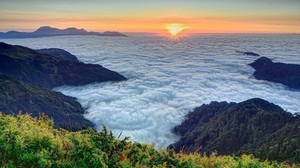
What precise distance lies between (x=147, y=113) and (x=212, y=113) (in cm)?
3377

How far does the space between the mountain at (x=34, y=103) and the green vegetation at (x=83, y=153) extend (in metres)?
76.0

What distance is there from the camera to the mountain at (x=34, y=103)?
88562 millimetres

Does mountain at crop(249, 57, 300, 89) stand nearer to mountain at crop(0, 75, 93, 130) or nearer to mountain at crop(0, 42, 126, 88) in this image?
mountain at crop(0, 42, 126, 88)

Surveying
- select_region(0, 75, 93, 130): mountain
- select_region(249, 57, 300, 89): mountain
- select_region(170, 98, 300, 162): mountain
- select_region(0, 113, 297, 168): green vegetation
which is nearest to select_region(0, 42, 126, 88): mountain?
select_region(0, 75, 93, 130): mountain

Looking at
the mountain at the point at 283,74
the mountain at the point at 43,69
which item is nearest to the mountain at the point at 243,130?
the mountain at the point at 43,69

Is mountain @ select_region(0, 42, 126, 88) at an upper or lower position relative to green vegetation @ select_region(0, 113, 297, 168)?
lower

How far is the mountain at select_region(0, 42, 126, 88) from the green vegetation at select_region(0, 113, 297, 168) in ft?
416

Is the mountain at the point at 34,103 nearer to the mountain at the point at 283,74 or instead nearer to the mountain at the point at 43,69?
the mountain at the point at 43,69

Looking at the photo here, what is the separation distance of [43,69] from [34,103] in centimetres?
5533

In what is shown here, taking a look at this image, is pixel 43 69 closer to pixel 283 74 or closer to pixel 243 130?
pixel 243 130

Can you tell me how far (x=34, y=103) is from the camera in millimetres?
95500

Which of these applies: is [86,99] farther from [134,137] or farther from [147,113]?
[134,137]

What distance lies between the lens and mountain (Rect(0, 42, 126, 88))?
136 meters

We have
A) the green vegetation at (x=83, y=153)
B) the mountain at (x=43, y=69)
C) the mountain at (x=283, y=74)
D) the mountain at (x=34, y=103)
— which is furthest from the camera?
the mountain at (x=283, y=74)
